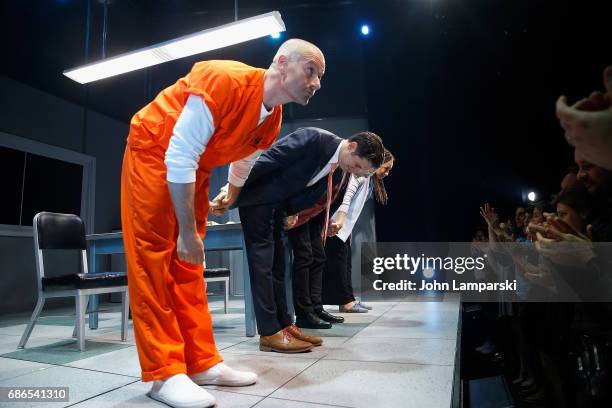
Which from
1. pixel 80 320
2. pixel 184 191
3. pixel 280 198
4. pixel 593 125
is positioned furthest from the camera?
pixel 80 320

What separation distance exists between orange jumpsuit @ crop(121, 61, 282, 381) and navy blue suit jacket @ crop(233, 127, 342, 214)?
662 millimetres

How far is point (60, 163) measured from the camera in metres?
4.69

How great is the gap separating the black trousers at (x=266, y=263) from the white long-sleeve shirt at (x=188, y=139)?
0.79 meters

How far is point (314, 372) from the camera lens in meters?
1.38

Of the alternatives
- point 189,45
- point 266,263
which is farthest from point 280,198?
point 189,45

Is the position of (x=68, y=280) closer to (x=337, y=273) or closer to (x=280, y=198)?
(x=280, y=198)

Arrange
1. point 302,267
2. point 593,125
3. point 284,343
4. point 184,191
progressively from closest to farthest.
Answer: point 593,125 < point 184,191 < point 284,343 < point 302,267

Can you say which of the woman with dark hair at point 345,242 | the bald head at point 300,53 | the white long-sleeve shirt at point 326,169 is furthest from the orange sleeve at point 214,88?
the woman with dark hair at point 345,242

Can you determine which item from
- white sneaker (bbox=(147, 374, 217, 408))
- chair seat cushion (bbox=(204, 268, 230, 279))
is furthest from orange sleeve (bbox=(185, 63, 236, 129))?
chair seat cushion (bbox=(204, 268, 230, 279))

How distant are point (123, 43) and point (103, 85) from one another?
682 mm

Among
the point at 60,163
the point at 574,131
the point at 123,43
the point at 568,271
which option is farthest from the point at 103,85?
the point at 574,131

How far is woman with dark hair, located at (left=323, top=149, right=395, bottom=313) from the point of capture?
2954mm

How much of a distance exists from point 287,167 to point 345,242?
1.33 m

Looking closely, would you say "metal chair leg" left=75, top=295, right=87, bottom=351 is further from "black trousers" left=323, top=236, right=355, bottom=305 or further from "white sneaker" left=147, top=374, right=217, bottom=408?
"black trousers" left=323, top=236, right=355, bottom=305
